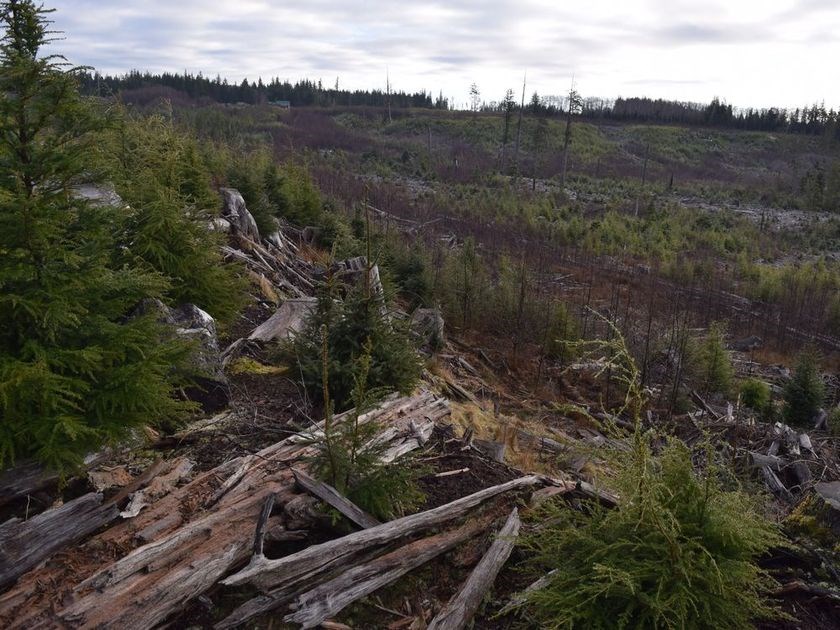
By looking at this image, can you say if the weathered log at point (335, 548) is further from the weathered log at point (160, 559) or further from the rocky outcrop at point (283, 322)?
the rocky outcrop at point (283, 322)

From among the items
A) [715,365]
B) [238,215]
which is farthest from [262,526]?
[715,365]

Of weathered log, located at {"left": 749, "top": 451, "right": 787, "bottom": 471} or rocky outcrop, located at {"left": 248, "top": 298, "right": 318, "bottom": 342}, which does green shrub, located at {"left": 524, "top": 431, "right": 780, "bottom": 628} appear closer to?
rocky outcrop, located at {"left": 248, "top": 298, "right": 318, "bottom": 342}

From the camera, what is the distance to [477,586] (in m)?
3.33

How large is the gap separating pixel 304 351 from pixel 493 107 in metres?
100

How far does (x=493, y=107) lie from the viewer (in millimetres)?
98875

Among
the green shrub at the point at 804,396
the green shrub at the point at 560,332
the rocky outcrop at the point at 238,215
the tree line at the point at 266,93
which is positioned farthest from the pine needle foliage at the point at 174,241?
the tree line at the point at 266,93

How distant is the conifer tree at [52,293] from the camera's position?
11.1ft

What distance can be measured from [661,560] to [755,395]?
12.5 m

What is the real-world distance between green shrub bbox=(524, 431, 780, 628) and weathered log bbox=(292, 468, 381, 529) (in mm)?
1042

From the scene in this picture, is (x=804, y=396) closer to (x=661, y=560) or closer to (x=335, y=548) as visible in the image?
(x=661, y=560)

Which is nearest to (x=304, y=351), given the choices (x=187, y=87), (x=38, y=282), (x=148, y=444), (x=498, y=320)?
(x=148, y=444)

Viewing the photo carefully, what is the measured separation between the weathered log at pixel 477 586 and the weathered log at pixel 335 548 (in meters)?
0.35

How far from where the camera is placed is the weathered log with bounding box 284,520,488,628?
306 centimetres

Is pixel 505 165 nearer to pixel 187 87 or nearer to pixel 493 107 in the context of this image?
pixel 493 107
